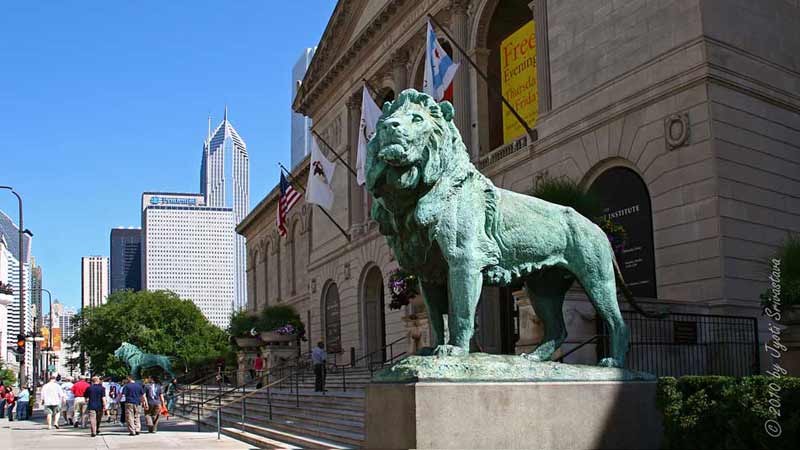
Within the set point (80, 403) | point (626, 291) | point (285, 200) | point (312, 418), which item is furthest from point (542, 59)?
point (80, 403)

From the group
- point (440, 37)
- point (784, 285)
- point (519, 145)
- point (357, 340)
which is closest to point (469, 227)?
point (784, 285)

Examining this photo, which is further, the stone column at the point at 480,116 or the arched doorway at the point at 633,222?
the stone column at the point at 480,116

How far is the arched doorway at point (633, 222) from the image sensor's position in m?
21.1

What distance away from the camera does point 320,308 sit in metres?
48.8

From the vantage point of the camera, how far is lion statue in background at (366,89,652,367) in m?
Result: 7.28

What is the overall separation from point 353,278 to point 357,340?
311cm

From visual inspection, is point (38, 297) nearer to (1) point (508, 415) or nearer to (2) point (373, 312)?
(2) point (373, 312)

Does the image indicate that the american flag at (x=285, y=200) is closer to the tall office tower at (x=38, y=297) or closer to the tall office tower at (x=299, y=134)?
the tall office tower at (x=38, y=297)

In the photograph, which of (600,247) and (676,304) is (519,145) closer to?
(676,304)

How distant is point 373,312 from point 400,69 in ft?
38.3

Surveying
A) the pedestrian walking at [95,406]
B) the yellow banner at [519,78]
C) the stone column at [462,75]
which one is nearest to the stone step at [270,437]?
the pedestrian walking at [95,406]

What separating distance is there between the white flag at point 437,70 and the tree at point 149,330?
42.9m

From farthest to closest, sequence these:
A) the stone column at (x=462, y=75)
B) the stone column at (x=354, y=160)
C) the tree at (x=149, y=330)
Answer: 1. the tree at (x=149, y=330)
2. the stone column at (x=354, y=160)
3. the stone column at (x=462, y=75)

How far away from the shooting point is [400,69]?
38.0 m
